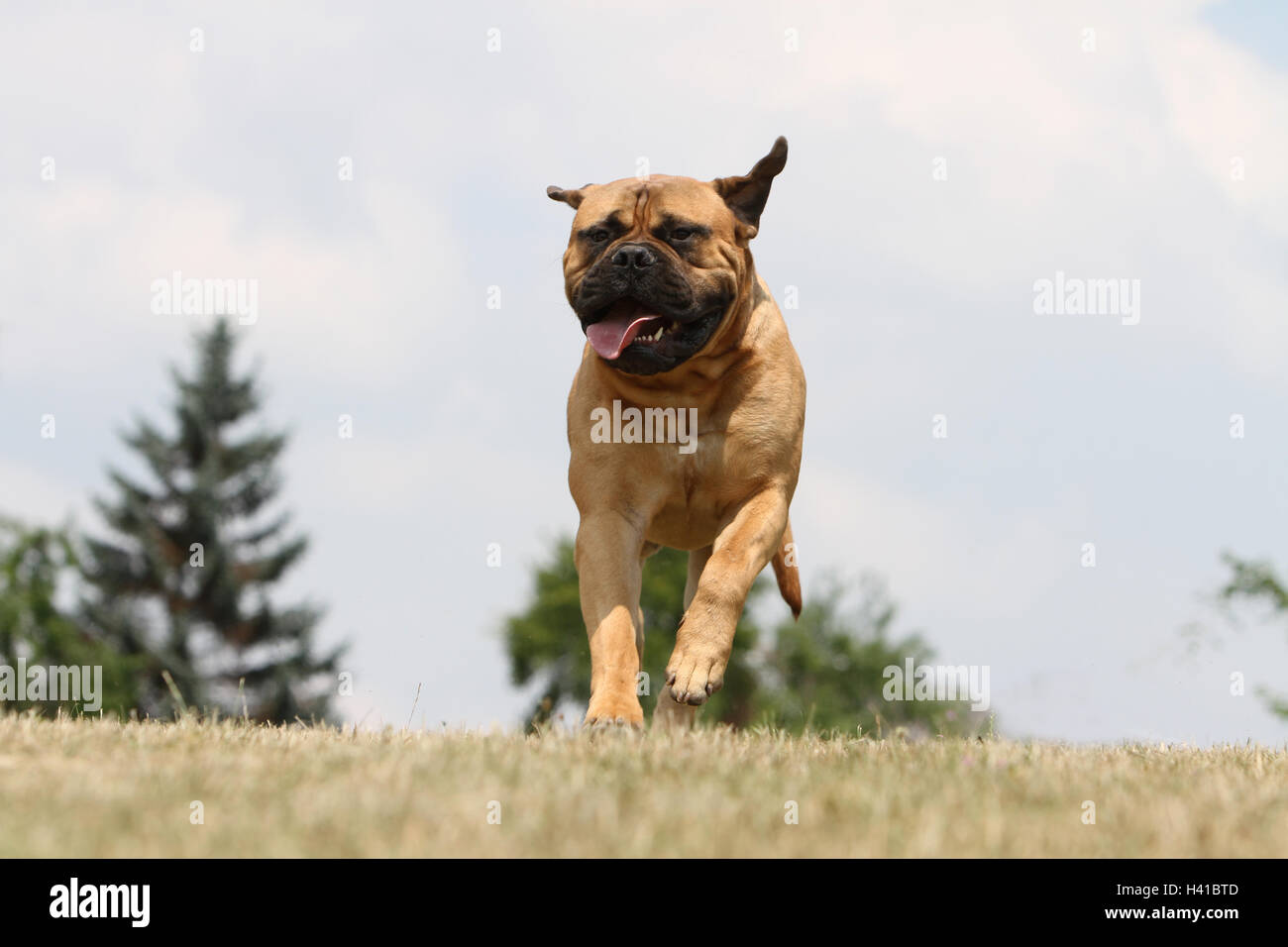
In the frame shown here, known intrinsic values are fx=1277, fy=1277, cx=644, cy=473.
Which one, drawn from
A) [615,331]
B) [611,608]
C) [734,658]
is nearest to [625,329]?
[615,331]

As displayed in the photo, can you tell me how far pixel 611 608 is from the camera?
236 inches

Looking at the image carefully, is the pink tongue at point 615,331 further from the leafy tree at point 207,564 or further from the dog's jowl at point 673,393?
the leafy tree at point 207,564

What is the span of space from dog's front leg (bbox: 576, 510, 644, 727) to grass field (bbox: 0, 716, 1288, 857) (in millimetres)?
548

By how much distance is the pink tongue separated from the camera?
20.1ft

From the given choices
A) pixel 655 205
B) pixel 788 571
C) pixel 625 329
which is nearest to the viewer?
pixel 625 329

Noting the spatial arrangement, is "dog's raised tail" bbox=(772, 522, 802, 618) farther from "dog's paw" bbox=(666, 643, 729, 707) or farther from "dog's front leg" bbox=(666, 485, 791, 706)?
"dog's paw" bbox=(666, 643, 729, 707)

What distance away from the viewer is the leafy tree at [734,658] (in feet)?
110

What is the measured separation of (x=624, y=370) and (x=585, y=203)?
999 millimetres

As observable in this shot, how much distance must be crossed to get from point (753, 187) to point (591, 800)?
4080 mm

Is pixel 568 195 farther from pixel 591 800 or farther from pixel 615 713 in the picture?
pixel 591 800

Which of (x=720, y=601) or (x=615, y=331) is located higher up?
(x=615, y=331)

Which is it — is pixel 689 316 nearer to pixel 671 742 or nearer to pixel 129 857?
pixel 671 742
